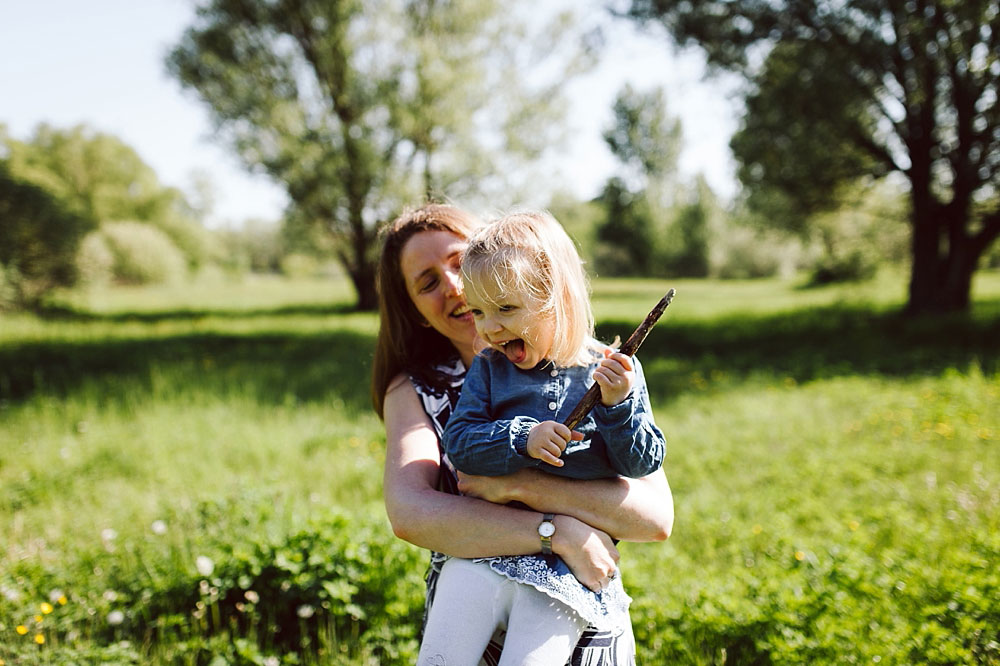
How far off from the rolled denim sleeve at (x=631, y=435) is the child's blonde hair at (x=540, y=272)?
201mm

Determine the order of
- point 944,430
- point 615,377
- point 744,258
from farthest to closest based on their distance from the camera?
1. point 744,258
2. point 944,430
3. point 615,377

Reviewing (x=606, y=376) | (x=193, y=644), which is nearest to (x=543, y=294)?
(x=606, y=376)

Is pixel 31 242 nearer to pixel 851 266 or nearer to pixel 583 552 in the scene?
pixel 583 552

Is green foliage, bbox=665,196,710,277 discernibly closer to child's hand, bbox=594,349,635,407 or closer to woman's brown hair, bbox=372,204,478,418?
woman's brown hair, bbox=372,204,478,418

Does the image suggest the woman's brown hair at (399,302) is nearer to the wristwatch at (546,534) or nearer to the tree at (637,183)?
the wristwatch at (546,534)

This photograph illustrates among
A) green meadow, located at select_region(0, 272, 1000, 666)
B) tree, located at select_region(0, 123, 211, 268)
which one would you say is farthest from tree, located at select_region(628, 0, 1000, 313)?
tree, located at select_region(0, 123, 211, 268)

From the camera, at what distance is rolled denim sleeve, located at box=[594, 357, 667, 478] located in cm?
155

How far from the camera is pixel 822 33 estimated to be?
10914 millimetres

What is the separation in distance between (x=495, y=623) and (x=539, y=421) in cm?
55

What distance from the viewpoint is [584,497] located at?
5.69 ft

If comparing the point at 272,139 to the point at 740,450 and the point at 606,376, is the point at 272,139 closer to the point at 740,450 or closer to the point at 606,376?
the point at 740,450

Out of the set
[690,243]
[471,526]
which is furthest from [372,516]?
[690,243]

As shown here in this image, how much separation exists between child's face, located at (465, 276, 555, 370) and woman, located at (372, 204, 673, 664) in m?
0.35

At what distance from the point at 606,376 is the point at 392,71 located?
54.8 ft
